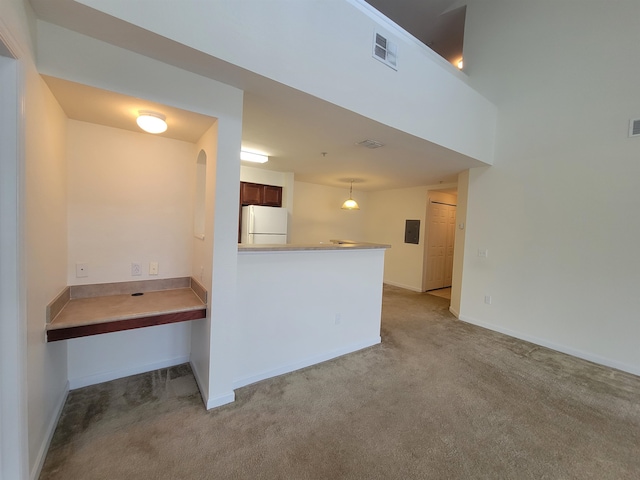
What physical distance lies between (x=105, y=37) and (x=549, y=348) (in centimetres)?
522

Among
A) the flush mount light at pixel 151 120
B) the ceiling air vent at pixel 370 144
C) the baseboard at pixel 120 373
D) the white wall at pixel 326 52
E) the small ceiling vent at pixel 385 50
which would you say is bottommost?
the baseboard at pixel 120 373

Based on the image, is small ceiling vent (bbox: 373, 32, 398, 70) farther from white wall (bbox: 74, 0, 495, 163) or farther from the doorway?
the doorway

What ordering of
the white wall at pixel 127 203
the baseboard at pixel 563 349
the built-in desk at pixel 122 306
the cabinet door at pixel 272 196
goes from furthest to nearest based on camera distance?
the cabinet door at pixel 272 196 < the baseboard at pixel 563 349 < the white wall at pixel 127 203 < the built-in desk at pixel 122 306

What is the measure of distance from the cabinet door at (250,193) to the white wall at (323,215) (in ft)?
3.84

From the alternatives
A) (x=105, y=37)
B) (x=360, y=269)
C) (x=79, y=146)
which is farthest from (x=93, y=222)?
(x=360, y=269)

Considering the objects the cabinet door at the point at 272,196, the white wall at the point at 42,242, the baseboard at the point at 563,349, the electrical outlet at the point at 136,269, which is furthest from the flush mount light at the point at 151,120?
the baseboard at the point at 563,349

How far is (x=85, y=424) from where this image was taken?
186 cm

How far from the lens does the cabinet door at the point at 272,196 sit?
5.13 meters

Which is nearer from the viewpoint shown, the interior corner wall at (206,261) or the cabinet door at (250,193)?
the interior corner wall at (206,261)

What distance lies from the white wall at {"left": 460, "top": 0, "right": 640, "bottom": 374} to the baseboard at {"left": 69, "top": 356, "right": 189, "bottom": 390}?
4.12m

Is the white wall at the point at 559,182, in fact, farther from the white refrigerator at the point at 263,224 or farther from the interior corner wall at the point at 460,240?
the white refrigerator at the point at 263,224

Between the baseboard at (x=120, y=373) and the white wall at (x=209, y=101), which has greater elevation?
the white wall at (x=209, y=101)

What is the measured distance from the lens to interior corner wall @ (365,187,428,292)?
6.23 m

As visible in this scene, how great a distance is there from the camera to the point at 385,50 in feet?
8.00
